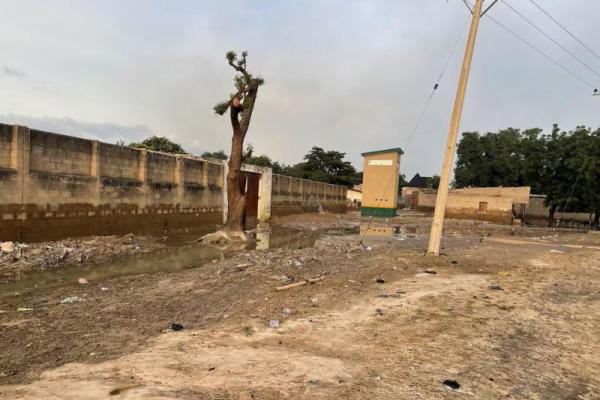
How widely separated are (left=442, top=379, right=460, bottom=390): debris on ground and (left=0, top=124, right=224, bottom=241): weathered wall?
10.4 metres

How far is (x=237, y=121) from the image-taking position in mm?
14328

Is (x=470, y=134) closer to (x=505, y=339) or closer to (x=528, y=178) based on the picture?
(x=528, y=178)

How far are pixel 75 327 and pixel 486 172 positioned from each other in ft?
187

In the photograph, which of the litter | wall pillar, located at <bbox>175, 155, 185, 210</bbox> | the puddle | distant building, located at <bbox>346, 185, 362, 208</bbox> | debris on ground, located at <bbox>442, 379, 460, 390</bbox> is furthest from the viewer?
distant building, located at <bbox>346, 185, 362, 208</bbox>

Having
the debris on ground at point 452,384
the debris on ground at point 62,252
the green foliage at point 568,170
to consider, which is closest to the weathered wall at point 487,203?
the green foliage at point 568,170

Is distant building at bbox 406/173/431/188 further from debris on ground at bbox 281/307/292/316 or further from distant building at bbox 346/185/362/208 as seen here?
debris on ground at bbox 281/307/292/316

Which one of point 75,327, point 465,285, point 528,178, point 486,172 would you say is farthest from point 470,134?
point 75,327

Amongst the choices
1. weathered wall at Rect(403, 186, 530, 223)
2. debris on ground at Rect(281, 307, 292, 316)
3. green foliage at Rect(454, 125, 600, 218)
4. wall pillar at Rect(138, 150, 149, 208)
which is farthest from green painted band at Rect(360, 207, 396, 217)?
debris on ground at Rect(281, 307, 292, 316)

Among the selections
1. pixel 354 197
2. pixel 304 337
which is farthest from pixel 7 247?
pixel 354 197

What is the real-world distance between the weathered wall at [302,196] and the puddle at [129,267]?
1283cm

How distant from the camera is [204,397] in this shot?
9.70 feet

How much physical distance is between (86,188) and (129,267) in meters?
4.65

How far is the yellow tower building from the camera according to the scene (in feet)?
110

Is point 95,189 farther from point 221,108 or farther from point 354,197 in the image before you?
point 354,197
